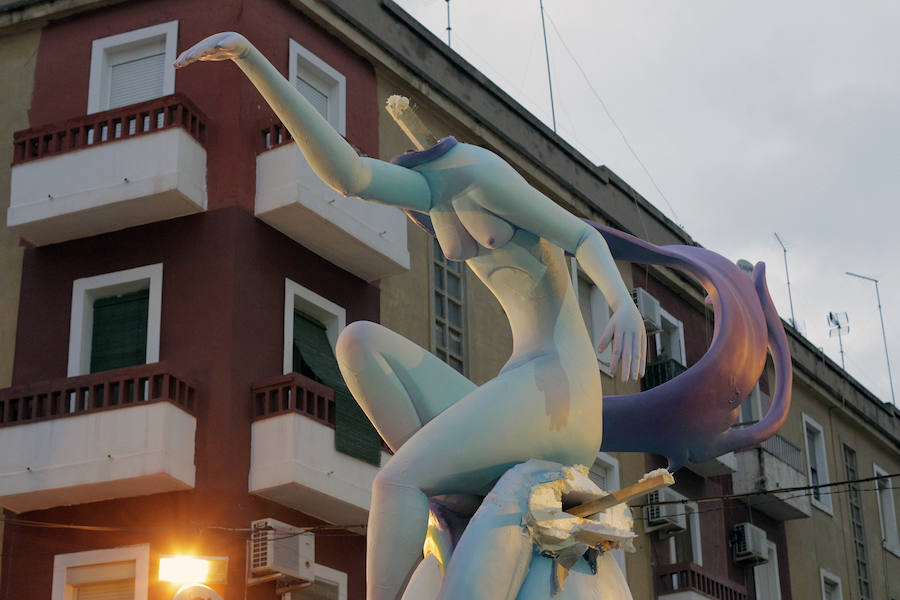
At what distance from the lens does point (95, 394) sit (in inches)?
622

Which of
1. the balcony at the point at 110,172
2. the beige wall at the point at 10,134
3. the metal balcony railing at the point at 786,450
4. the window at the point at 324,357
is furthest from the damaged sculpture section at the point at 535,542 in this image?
the metal balcony railing at the point at 786,450

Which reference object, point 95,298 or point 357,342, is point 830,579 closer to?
point 95,298

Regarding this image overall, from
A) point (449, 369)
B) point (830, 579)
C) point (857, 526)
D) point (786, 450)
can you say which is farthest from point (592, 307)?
point (449, 369)

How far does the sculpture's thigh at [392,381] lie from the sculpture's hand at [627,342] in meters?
0.92

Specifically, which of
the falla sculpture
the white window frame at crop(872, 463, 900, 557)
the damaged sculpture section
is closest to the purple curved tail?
the falla sculpture

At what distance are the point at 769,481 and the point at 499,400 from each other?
823 inches

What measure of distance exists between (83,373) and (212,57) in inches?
445

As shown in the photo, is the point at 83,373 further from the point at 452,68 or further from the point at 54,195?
the point at 452,68

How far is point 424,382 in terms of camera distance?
6895 mm

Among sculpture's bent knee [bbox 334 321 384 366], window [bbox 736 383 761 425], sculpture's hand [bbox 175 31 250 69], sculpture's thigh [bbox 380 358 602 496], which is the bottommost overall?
sculpture's thigh [bbox 380 358 602 496]

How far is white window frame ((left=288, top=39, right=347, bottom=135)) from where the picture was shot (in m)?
18.6

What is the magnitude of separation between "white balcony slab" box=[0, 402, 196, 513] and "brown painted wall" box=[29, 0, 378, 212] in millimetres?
2876

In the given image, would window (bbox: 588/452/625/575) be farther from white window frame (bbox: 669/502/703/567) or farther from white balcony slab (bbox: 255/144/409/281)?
white balcony slab (bbox: 255/144/409/281)

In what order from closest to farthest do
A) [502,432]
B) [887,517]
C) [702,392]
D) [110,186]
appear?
[502,432] < [702,392] < [110,186] < [887,517]
